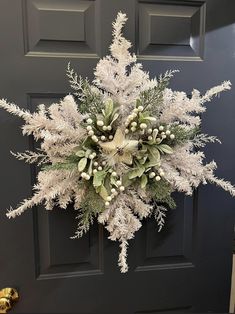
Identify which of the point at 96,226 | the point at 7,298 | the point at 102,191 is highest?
the point at 102,191

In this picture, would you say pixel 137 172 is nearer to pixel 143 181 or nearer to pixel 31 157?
pixel 143 181

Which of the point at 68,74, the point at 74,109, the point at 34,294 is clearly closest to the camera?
the point at 74,109

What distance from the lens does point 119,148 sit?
917 millimetres

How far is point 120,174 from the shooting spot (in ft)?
3.08

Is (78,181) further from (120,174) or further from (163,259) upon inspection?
(163,259)

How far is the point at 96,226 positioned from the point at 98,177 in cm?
30

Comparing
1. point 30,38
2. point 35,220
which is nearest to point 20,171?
point 35,220

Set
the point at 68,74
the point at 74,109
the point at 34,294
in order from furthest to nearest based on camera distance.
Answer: the point at 34,294 → the point at 68,74 → the point at 74,109

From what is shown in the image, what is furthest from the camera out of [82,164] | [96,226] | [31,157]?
[96,226]

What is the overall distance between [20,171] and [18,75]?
308mm

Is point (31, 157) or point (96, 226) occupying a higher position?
point (31, 157)

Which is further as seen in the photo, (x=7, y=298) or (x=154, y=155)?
(x=7, y=298)

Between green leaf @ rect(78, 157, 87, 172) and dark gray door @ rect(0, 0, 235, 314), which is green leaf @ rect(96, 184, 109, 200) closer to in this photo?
green leaf @ rect(78, 157, 87, 172)

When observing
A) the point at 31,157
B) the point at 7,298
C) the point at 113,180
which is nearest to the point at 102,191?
the point at 113,180
